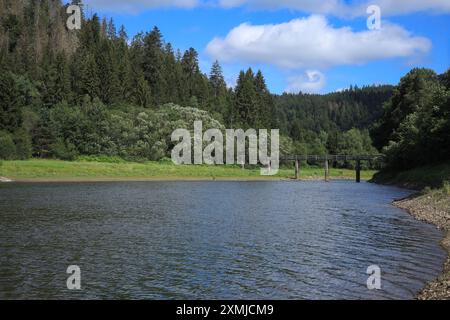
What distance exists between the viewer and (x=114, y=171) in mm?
106188

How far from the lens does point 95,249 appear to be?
27.5 metres

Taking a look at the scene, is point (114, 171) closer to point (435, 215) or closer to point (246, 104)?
point (435, 215)

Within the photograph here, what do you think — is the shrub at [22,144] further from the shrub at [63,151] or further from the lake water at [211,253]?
the lake water at [211,253]

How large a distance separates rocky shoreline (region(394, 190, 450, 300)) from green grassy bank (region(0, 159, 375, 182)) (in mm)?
64927

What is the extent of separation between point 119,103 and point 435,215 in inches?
5069

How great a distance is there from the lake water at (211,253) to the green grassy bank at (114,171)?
4789cm

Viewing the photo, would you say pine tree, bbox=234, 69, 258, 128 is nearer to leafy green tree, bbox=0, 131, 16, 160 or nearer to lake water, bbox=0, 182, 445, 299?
leafy green tree, bbox=0, 131, 16, 160

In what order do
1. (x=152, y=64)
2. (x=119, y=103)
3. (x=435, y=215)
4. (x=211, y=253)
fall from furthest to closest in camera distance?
(x=152, y=64) → (x=119, y=103) → (x=435, y=215) → (x=211, y=253)

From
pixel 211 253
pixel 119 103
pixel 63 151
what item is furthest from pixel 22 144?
pixel 211 253

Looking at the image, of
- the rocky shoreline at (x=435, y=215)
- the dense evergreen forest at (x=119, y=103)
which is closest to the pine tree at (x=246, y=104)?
the dense evergreen forest at (x=119, y=103)

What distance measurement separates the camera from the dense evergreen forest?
102294 millimetres

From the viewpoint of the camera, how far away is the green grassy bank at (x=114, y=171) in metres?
93.0
